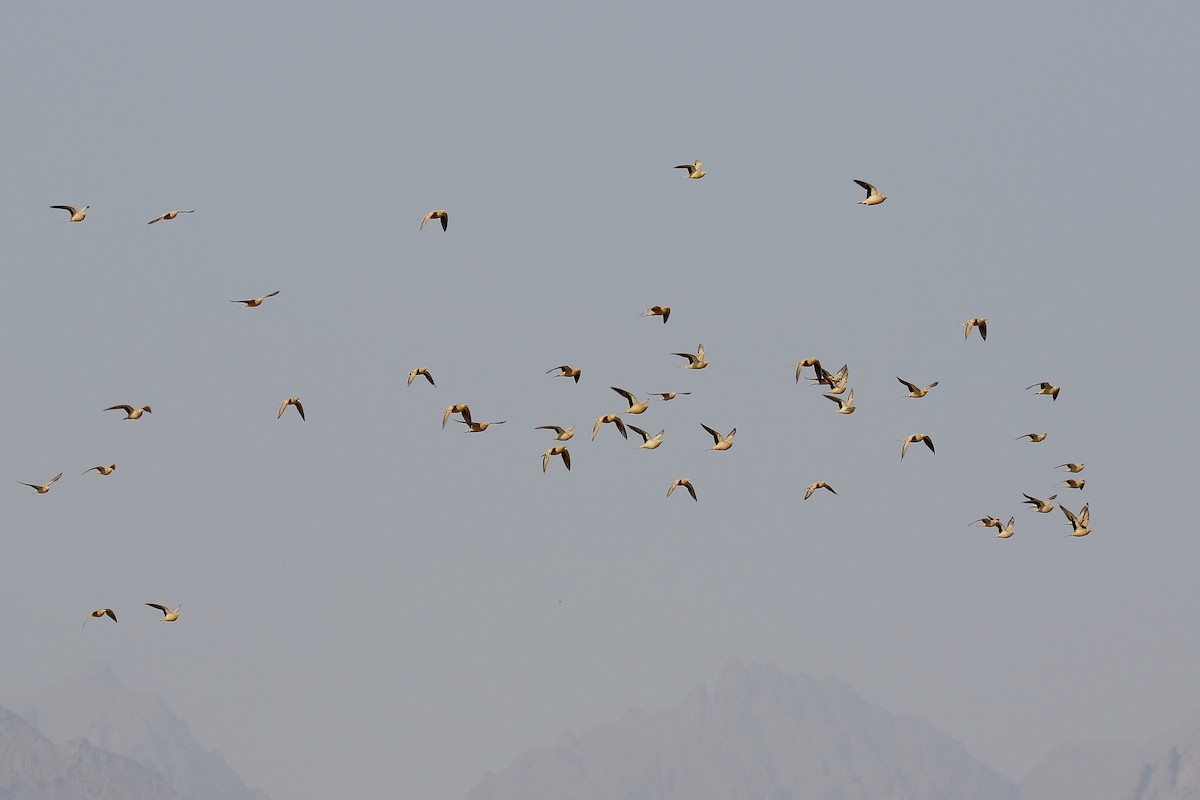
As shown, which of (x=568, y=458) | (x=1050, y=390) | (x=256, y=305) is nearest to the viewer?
(x=568, y=458)

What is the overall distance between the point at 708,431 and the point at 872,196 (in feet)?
51.0

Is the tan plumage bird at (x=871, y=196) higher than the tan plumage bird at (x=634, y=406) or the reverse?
higher

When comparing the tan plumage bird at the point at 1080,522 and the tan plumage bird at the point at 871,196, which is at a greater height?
the tan plumage bird at the point at 871,196

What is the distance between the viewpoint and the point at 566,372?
97.5 metres

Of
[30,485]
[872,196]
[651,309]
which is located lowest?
[30,485]

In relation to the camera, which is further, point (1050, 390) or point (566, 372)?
point (1050, 390)

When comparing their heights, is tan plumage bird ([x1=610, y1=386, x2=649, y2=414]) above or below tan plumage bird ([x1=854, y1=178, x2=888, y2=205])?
below

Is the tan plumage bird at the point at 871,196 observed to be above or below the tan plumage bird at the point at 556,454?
above

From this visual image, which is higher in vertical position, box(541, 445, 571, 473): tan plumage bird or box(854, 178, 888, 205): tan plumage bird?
box(854, 178, 888, 205): tan plumage bird

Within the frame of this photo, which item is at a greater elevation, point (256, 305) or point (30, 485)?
point (256, 305)

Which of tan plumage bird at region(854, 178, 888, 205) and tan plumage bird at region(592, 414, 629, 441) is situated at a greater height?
tan plumage bird at region(854, 178, 888, 205)

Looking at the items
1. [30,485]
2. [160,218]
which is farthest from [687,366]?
[30,485]

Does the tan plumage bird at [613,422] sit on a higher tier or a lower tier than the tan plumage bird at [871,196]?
lower

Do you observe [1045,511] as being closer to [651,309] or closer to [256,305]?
[651,309]
